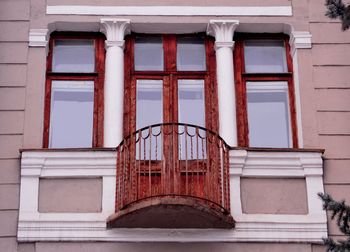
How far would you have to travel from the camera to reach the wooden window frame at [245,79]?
35.2 ft

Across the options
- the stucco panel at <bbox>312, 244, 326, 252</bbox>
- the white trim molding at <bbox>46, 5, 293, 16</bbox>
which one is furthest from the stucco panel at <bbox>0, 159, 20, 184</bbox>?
the stucco panel at <bbox>312, 244, 326, 252</bbox>

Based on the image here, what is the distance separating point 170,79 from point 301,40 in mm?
1670

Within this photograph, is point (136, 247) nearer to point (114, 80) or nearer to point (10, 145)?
point (10, 145)

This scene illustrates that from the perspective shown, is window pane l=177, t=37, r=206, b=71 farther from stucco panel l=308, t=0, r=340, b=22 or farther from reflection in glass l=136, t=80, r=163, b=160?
stucco panel l=308, t=0, r=340, b=22

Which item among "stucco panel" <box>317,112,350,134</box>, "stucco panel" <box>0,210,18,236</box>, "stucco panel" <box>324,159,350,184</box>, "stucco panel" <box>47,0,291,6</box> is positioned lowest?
"stucco panel" <box>0,210,18,236</box>

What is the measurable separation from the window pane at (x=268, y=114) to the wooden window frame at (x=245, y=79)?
60 mm

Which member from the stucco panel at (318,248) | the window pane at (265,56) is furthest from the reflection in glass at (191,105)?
the stucco panel at (318,248)

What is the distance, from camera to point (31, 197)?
9.99 meters

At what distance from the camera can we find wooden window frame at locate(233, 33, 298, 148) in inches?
423

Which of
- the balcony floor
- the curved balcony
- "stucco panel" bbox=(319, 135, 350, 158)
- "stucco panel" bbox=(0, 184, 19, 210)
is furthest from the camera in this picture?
"stucco panel" bbox=(319, 135, 350, 158)

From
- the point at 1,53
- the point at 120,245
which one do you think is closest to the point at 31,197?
the point at 120,245

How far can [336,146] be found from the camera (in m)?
10.4

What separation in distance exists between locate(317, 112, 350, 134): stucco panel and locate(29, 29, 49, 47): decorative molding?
3402mm

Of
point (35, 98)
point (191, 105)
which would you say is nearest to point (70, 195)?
point (35, 98)
